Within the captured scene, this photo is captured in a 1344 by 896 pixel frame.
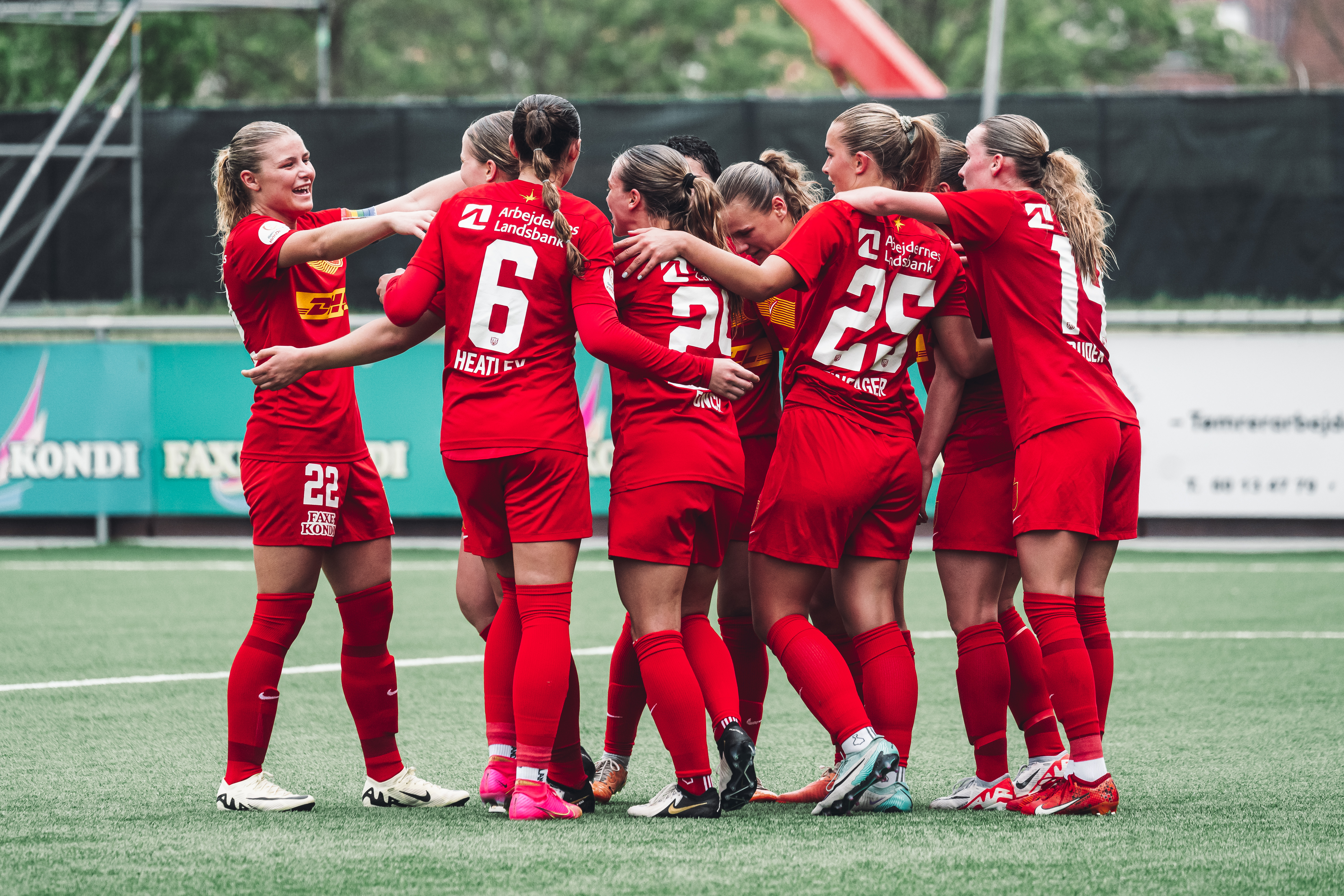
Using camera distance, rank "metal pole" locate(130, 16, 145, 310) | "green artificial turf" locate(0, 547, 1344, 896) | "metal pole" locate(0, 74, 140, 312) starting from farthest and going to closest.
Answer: "metal pole" locate(130, 16, 145, 310), "metal pole" locate(0, 74, 140, 312), "green artificial turf" locate(0, 547, 1344, 896)

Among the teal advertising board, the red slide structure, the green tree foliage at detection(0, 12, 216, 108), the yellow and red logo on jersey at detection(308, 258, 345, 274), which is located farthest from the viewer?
the green tree foliage at detection(0, 12, 216, 108)

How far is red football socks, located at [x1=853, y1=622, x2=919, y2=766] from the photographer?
426 cm

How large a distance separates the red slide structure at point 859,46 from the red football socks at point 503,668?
15.5m

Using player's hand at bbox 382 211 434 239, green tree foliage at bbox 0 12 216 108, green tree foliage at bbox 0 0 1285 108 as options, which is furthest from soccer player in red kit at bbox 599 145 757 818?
green tree foliage at bbox 0 0 1285 108

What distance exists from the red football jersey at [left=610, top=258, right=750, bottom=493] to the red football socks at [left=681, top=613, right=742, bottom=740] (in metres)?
0.44

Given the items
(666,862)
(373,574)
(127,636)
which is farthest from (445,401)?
(127,636)

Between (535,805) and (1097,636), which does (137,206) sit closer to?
(535,805)

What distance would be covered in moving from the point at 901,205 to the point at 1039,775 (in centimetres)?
181

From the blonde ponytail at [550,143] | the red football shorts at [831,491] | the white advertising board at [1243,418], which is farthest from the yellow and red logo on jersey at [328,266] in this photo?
the white advertising board at [1243,418]

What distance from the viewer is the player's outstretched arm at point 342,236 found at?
4172mm

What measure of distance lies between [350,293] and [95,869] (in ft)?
34.7

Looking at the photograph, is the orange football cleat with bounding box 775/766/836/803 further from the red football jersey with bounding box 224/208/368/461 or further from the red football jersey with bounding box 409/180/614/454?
the red football jersey with bounding box 224/208/368/461

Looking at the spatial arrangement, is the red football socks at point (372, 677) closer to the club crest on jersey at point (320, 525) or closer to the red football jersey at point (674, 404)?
the club crest on jersey at point (320, 525)

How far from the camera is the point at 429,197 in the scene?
189 inches
